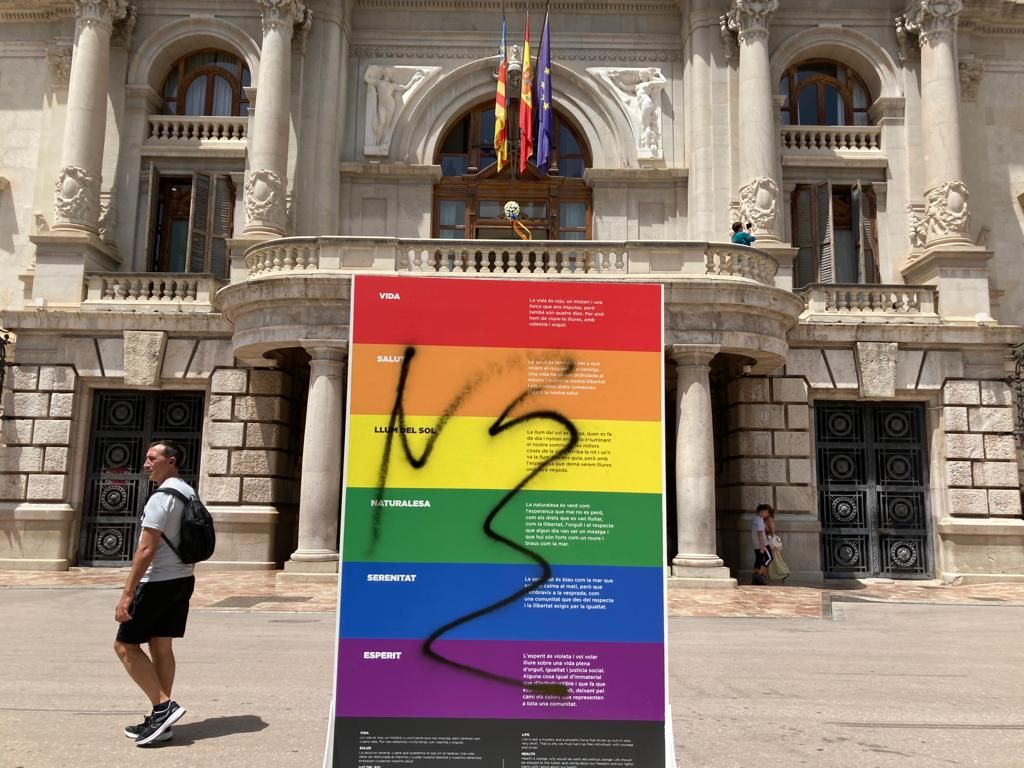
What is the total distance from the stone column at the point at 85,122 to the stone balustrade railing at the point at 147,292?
140 cm

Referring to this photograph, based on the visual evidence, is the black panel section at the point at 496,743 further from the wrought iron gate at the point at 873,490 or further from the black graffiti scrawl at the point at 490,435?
the wrought iron gate at the point at 873,490

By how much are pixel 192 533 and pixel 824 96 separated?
2154 cm

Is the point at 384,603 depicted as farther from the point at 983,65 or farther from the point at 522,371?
the point at 983,65

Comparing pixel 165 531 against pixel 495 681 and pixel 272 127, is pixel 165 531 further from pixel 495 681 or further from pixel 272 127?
pixel 272 127

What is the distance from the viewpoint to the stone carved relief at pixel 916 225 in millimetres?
21891

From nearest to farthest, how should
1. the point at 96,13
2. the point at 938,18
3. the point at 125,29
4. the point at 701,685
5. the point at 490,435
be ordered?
the point at 490,435 < the point at 701,685 < the point at 96,13 < the point at 938,18 < the point at 125,29

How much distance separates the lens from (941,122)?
21.6 m

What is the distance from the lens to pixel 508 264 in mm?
17469

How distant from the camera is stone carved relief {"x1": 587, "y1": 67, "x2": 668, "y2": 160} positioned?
22781 mm

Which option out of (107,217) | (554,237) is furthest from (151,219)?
(554,237)

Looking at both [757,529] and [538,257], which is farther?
[757,529]

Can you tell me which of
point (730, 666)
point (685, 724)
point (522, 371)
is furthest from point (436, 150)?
point (522, 371)

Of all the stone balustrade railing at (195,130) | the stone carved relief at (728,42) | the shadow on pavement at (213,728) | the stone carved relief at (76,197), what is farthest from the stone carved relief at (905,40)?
the shadow on pavement at (213,728)

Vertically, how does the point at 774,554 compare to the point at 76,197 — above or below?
below
